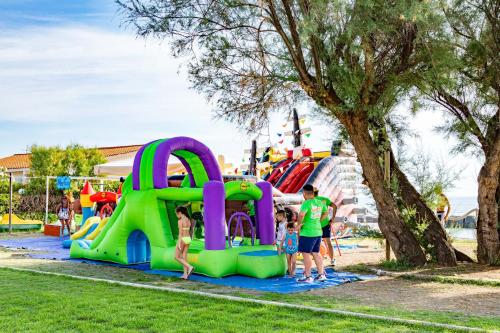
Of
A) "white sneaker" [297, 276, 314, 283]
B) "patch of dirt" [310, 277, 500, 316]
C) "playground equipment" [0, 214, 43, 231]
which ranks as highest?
"playground equipment" [0, 214, 43, 231]

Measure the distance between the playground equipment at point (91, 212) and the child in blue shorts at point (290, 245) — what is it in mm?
5933

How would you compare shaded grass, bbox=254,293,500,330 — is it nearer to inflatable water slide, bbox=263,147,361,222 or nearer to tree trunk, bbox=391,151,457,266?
tree trunk, bbox=391,151,457,266

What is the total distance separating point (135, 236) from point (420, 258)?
5380 millimetres

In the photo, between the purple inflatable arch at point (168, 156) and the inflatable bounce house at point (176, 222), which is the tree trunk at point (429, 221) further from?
the purple inflatable arch at point (168, 156)

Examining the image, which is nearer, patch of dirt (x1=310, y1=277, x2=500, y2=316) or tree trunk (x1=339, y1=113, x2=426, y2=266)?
patch of dirt (x1=310, y1=277, x2=500, y2=316)

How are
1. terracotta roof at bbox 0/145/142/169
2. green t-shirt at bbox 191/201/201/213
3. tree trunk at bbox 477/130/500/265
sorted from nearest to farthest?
tree trunk at bbox 477/130/500/265 < green t-shirt at bbox 191/201/201/213 < terracotta roof at bbox 0/145/142/169

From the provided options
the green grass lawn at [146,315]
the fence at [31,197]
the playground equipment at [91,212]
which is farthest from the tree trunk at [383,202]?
the fence at [31,197]

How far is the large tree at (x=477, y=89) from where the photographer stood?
32.8 ft

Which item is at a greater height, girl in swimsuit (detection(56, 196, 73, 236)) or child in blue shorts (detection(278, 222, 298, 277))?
girl in swimsuit (detection(56, 196, 73, 236))

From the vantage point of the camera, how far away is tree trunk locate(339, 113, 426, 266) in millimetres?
10781

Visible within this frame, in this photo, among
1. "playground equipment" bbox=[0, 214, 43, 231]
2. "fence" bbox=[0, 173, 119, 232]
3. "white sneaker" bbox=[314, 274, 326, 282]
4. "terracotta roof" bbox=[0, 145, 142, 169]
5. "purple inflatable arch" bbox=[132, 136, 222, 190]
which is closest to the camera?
"white sneaker" bbox=[314, 274, 326, 282]

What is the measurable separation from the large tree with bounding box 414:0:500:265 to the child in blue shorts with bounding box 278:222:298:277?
3.49m

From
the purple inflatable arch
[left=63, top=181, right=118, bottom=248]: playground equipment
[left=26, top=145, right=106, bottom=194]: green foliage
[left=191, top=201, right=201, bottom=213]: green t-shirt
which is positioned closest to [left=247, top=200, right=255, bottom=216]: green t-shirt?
the purple inflatable arch

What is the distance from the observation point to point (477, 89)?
428 inches
